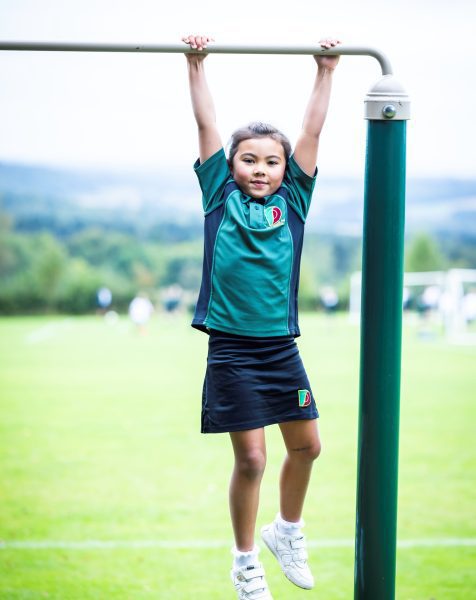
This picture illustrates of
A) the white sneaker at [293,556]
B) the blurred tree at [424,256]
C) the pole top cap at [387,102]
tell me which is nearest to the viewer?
the pole top cap at [387,102]

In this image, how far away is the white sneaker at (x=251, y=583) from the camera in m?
2.85

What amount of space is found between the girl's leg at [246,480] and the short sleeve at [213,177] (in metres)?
0.66

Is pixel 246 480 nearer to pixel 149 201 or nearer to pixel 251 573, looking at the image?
pixel 251 573

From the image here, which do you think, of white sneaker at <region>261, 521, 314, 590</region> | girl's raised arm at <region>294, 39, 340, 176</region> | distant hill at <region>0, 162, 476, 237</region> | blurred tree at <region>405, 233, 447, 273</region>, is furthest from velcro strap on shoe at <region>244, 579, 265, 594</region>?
blurred tree at <region>405, 233, 447, 273</region>

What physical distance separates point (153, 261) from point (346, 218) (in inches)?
284

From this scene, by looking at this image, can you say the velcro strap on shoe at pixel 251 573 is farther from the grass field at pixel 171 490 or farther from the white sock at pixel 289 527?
the grass field at pixel 171 490

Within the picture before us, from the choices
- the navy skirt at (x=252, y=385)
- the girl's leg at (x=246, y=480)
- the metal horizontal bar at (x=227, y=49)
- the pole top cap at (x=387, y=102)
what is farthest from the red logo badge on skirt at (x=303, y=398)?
the metal horizontal bar at (x=227, y=49)

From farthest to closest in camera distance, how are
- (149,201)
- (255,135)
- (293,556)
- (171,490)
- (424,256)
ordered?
(424,256) < (149,201) < (171,490) < (293,556) < (255,135)

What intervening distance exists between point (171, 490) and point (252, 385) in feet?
10.8

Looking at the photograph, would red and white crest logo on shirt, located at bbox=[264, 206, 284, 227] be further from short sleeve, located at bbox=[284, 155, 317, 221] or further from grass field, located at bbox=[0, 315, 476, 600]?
grass field, located at bbox=[0, 315, 476, 600]

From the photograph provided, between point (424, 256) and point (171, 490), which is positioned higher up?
point (424, 256)

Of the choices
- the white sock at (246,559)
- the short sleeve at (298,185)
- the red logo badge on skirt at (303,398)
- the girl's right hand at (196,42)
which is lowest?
the white sock at (246,559)

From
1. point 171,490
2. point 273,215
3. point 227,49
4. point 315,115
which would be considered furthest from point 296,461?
point 171,490

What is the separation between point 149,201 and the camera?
38.5 metres
